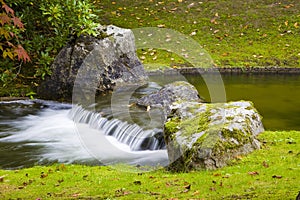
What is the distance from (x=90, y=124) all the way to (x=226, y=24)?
11507 mm

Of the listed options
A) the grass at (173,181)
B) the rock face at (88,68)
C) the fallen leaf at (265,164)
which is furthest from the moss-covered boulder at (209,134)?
the rock face at (88,68)

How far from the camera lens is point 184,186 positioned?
6.55 metres

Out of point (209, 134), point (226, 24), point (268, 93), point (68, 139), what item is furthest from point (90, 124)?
point (226, 24)

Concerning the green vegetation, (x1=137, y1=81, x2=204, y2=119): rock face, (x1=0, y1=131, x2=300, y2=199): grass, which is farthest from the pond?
(x1=0, y1=131, x2=300, y2=199): grass

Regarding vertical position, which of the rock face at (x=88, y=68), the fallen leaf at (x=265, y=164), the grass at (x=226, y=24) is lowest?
the fallen leaf at (x=265, y=164)


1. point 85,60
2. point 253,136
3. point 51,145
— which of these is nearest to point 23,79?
point 85,60

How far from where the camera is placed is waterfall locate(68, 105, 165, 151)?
10016 mm

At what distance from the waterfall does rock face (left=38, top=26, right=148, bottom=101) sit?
1761 mm

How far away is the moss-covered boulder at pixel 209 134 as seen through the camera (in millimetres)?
7320

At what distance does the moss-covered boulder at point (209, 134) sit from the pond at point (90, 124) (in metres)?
1.09

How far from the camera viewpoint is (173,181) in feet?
22.5

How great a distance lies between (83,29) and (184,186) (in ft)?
31.1

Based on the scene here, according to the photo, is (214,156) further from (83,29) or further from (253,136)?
(83,29)

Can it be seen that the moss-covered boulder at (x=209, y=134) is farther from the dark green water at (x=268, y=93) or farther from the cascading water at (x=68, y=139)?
the dark green water at (x=268, y=93)
